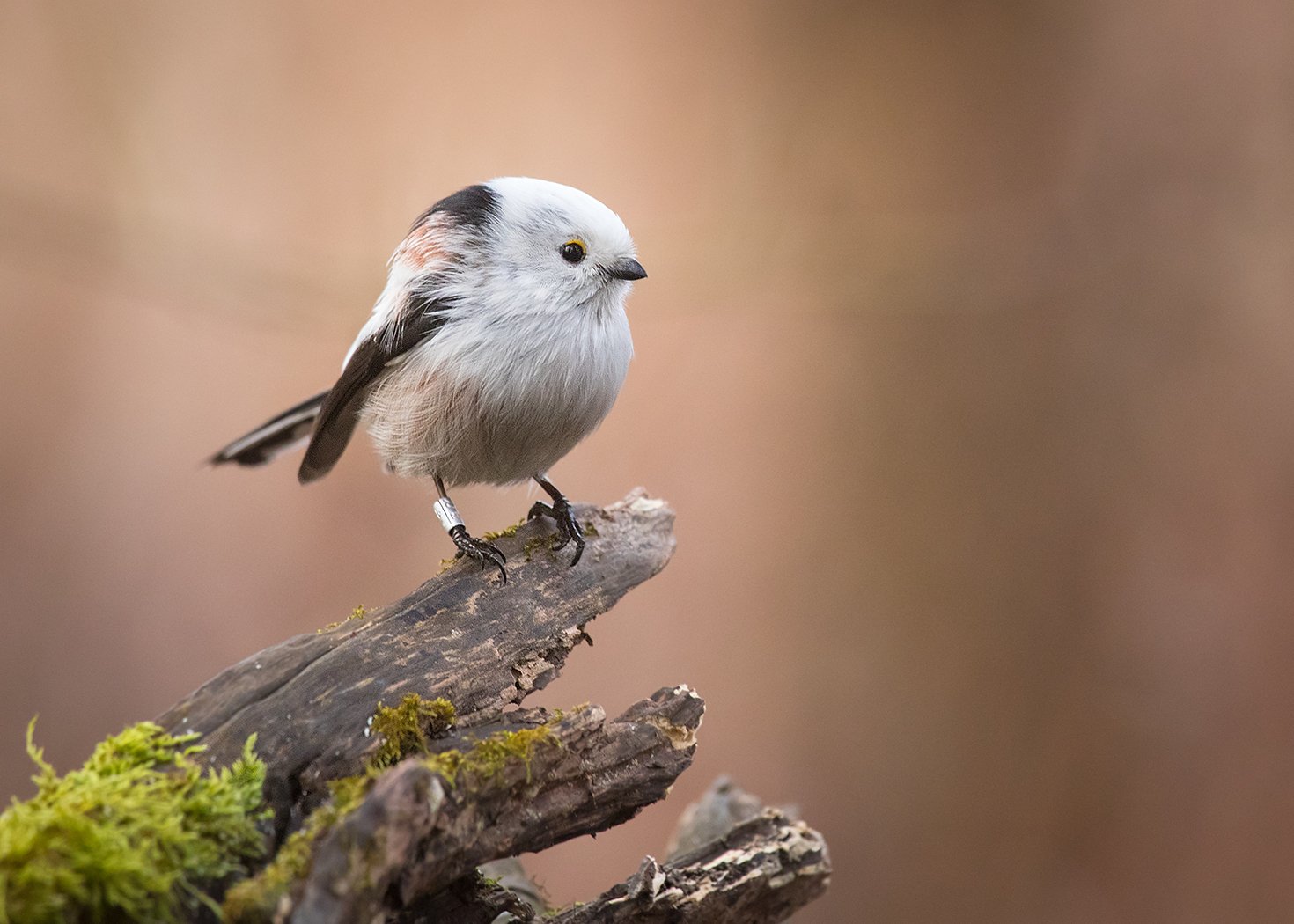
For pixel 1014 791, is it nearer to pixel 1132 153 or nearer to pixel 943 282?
pixel 943 282

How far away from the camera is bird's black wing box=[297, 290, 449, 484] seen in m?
2.28

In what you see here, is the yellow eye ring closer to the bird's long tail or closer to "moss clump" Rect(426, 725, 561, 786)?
the bird's long tail

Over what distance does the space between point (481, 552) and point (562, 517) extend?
284mm

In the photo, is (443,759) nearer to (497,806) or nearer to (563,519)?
(497,806)

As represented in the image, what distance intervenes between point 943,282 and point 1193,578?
1.51m

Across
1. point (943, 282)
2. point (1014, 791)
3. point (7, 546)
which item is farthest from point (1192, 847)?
point (7, 546)

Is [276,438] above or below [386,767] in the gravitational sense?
above

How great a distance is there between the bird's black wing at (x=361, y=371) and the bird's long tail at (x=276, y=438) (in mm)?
139

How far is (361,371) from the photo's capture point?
7.80 ft

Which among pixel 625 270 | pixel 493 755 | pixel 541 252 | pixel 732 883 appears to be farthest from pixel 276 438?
pixel 732 883

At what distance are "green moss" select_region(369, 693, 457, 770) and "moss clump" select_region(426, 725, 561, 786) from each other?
10 cm

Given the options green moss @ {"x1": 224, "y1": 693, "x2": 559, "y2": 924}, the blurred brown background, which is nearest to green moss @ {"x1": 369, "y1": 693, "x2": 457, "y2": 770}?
green moss @ {"x1": 224, "y1": 693, "x2": 559, "y2": 924}

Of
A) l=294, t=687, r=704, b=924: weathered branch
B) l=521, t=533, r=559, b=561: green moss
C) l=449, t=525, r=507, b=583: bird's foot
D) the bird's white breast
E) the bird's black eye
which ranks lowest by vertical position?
l=294, t=687, r=704, b=924: weathered branch

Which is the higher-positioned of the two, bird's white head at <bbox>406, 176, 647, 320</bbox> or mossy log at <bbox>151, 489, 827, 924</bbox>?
bird's white head at <bbox>406, 176, 647, 320</bbox>
